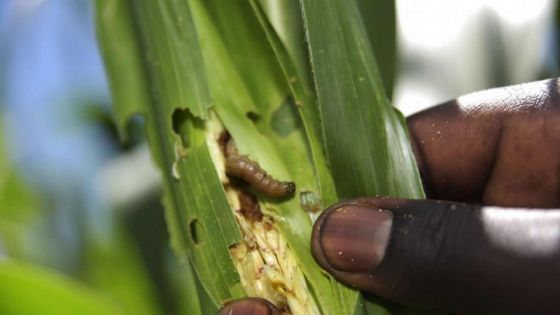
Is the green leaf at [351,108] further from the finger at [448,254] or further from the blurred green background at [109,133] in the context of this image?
the blurred green background at [109,133]

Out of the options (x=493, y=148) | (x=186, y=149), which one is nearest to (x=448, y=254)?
(x=186, y=149)

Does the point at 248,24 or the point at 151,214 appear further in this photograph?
the point at 151,214

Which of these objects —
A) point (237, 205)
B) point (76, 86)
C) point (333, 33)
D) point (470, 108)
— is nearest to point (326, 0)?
point (333, 33)

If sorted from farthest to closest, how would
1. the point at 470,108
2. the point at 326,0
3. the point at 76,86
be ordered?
the point at 76,86 < the point at 470,108 < the point at 326,0

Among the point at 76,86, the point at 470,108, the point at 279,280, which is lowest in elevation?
the point at 279,280

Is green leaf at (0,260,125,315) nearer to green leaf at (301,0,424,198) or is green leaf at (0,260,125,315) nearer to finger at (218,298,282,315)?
finger at (218,298,282,315)

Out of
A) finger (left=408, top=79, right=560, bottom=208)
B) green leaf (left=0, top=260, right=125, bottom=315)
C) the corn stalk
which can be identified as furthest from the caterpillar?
finger (left=408, top=79, right=560, bottom=208)

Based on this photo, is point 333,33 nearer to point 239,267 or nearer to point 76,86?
point 239,267

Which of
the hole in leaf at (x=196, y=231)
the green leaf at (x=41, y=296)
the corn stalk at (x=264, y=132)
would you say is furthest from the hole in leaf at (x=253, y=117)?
the green leaf at (x=41, y=296)
